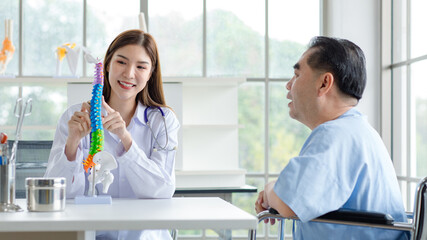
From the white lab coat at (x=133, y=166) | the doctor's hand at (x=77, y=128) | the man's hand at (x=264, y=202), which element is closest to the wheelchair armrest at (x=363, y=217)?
the man's hand at (x=264, y=202)

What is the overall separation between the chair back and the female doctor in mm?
875

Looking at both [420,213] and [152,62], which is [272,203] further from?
[152,62]

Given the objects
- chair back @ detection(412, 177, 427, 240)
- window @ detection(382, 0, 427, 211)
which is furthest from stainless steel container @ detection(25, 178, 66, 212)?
window @ detection(382, 0, 427, 211)

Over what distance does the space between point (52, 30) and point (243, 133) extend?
1.97 m

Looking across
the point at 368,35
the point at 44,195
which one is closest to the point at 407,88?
the point at 368,35

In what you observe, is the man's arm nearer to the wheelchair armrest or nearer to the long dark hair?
the wheelchair armrest

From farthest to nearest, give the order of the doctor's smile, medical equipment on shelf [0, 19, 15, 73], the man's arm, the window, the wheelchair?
medical equipment on shelf [0, 19, 15, 73]
the window
the doctor's smile
the man's arm
the wheelchair

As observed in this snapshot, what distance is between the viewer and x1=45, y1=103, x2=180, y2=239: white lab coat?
204 centimetres

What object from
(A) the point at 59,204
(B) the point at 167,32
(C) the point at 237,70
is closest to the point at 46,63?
(B) the point at 167,32

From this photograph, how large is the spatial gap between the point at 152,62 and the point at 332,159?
974mm

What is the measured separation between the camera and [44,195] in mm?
1631

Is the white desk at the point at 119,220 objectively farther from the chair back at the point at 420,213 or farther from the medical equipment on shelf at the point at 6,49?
the medical equipment on shelf at the point at 6,49

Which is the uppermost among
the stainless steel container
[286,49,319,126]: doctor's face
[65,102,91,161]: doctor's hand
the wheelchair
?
[286,49,319,126]: doctor's face

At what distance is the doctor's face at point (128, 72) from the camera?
89.4 inches
